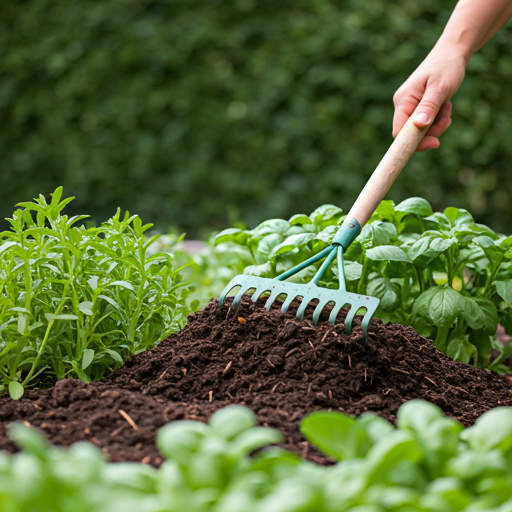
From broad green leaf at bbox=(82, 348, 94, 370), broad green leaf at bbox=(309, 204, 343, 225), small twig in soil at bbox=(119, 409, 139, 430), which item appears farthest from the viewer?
broad green leaf at bbox=(309, 204, 343, 225)

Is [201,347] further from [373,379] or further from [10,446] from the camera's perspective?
[10,446]

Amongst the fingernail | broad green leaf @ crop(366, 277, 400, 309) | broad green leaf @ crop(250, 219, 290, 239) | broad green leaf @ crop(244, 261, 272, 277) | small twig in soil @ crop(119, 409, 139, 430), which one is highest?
the fingernail

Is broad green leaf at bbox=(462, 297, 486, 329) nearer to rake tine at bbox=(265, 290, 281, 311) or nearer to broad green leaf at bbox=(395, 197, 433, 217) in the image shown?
broad green leaf at bbox=(395, 197, 433, 217)

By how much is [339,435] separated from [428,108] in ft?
5.53

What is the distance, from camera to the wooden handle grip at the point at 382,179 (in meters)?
1.99

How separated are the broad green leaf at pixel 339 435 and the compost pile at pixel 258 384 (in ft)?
0.91

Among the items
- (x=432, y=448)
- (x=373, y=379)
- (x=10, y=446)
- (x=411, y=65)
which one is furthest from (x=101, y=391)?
(x=411, y=65)

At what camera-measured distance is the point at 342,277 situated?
180cm

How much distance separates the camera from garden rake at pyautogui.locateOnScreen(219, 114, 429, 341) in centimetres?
170

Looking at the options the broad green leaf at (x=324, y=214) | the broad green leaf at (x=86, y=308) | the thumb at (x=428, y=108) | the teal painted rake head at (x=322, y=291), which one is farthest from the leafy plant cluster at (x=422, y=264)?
the broad green leaf at (x=86, y=308)

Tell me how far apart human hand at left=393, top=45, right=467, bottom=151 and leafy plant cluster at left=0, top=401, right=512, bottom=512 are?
1620 mm

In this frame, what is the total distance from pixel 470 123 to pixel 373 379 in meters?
4.18

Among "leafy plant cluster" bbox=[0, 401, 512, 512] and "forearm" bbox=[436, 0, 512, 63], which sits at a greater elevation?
"forearm" bbox=[436, 0, 512, 63]

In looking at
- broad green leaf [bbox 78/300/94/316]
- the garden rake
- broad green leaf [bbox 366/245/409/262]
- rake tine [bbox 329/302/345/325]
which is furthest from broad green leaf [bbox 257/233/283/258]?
broad green leaf [bbox 78/300/94/316]
